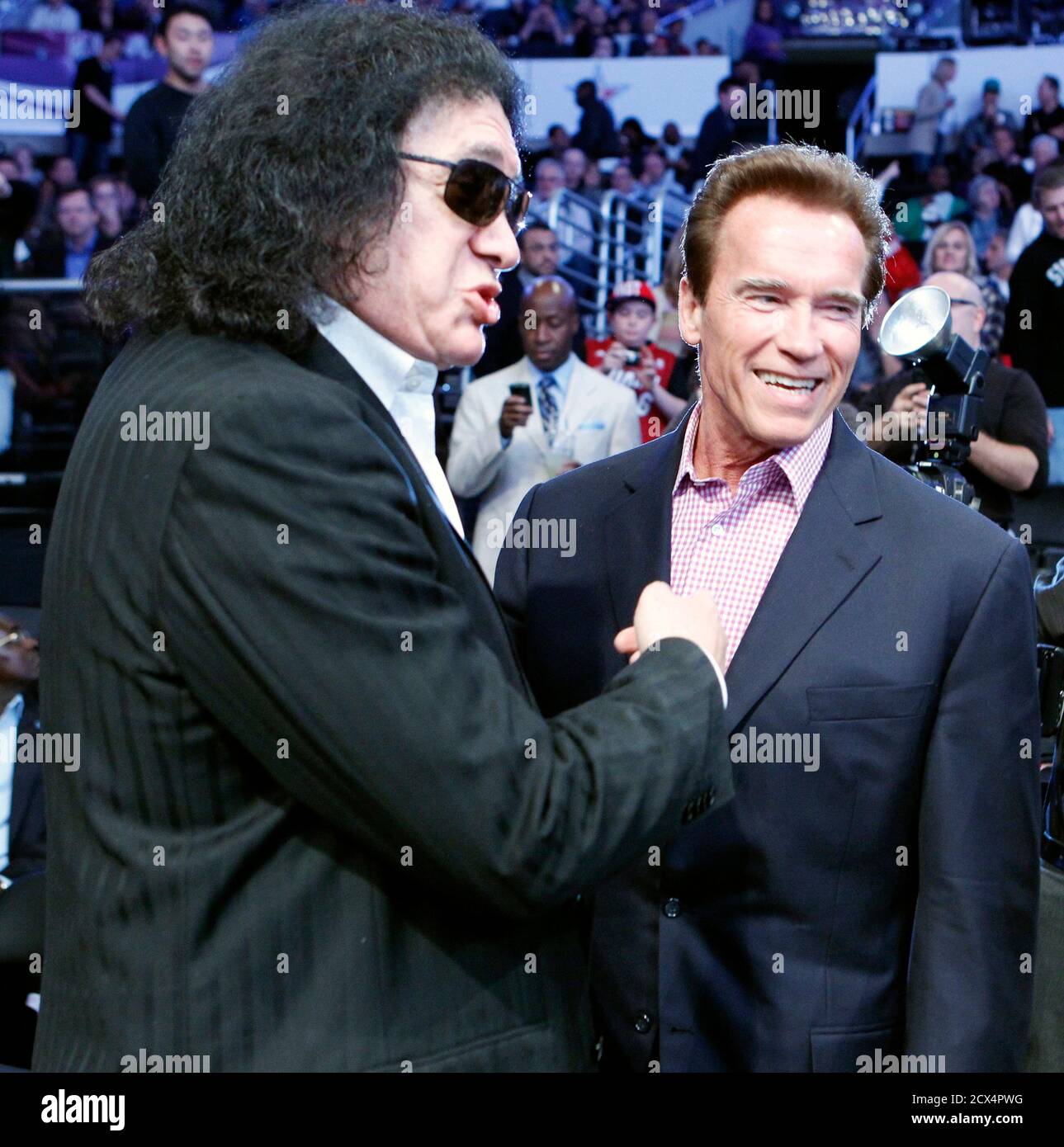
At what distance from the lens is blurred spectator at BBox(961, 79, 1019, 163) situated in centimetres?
918

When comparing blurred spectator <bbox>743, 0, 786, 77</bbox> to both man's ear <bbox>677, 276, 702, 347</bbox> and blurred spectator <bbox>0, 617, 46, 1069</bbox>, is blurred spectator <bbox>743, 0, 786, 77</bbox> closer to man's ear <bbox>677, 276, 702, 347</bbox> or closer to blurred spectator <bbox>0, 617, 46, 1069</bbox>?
blurred spectator <bbox>0, 617, 46, 1069</bbox>

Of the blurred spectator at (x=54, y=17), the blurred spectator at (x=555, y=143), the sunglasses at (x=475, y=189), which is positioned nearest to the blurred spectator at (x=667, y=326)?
the blurred spectator at (x=555, y=143)

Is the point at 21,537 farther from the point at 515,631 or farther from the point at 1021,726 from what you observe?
the point at 1021,726

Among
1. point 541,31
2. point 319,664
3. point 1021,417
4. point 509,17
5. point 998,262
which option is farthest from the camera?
point 509,17

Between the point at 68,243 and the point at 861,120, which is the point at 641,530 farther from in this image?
the point at 861,120

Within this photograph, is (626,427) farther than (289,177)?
Yes

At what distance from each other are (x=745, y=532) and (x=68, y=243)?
6.34 metres

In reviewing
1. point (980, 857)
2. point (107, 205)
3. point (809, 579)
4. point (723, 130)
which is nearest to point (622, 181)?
point (723, 130)

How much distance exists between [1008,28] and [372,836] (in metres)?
10.4

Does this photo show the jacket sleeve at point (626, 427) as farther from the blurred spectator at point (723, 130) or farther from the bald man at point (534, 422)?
the blurred spectator at point (723, 130)

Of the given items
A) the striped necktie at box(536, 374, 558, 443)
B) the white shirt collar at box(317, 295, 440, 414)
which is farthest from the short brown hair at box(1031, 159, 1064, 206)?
the white shirt collar at box(317, 295, 440, 414)

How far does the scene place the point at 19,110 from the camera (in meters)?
8.95

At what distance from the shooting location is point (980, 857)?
1842 mm

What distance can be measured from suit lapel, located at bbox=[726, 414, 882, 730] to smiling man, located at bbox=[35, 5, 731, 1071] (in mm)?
441
